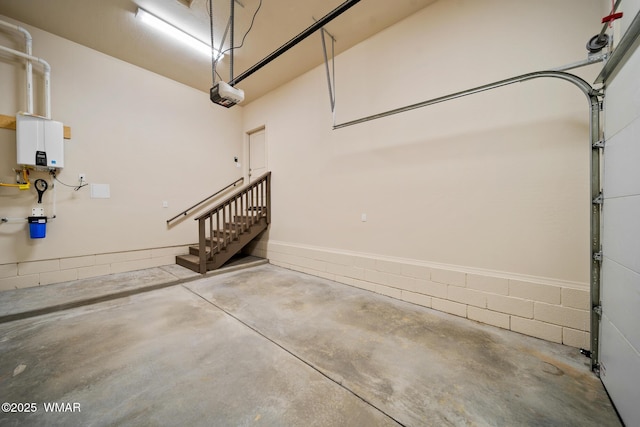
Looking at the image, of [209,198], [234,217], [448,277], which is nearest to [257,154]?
[209,198]

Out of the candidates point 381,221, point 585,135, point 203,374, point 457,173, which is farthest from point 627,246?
point 203,374

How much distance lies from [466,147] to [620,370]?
2.21 m

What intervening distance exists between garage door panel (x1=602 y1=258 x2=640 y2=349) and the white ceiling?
351 centimetres

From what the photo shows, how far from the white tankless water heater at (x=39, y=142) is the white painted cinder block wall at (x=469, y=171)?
4139 millimetres

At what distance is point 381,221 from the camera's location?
3445 millimetres

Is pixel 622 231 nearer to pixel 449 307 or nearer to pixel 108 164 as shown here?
pixel 449 307

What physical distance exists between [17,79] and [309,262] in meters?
5.27

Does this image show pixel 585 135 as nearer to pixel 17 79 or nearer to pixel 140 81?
pixel 140 81

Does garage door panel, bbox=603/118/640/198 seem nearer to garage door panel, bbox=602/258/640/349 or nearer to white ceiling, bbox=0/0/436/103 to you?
garage door panel, bbox=602/258/640/349

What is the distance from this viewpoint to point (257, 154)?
19.0 feet

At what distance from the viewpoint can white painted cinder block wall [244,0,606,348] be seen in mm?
2182

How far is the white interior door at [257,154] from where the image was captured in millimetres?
5605

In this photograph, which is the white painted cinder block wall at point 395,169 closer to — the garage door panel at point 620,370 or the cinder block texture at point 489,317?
the cinder block texture at point 489,317

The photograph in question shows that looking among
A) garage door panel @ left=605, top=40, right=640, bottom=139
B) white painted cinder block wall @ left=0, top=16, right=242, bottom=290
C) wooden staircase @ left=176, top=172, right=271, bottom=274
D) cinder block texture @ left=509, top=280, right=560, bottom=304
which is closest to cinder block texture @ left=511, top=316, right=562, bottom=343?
cinder block texture @ left=509, top=280, right=560, bottom=304
